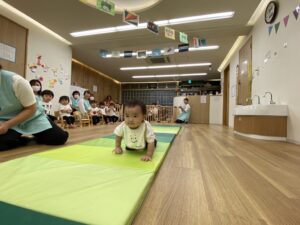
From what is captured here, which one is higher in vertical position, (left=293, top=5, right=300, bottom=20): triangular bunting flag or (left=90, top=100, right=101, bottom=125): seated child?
(left=293, top=5, right=300, bottom=20): triangular bunting flag

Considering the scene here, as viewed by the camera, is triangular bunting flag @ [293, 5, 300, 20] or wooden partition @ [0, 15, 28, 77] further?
wooden partition @ [0, 15, 28, 77]

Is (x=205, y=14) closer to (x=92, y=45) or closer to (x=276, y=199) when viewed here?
(x=92, y=45)

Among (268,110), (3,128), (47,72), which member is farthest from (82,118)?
(268,110)

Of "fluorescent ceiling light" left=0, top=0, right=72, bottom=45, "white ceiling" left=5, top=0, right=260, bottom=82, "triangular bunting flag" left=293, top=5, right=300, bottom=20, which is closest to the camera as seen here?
"triangular bunting flag" left=293, top=5, right=300, bottom=20

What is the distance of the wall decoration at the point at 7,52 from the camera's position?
11.5 ft

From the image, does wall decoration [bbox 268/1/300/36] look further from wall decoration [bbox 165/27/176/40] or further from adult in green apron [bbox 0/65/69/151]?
adult in green apron [bbox 0/65/69/151]

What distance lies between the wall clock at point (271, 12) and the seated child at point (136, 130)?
310 cm

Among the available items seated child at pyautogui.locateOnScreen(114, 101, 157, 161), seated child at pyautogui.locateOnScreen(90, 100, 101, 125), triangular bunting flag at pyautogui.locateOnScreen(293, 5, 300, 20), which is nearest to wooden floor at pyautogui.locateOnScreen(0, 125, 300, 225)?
seated child at pyautogui.locateOnScreen(114, 101, 157, 161)

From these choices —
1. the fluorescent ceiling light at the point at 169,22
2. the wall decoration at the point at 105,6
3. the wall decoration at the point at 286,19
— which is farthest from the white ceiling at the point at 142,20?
the wall decoration at the point at 105,6

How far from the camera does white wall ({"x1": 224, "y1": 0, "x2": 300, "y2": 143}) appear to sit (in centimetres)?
246

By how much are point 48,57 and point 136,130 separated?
439cm

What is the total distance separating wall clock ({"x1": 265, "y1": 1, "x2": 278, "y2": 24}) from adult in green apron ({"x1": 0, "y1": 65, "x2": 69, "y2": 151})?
3.71 metres

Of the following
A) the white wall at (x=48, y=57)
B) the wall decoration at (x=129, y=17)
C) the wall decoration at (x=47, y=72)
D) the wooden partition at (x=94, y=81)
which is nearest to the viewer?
the wall decoration at (x=129, y=17)

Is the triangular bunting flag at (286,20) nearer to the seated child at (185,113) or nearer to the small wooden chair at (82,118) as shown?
the small wooden chair at (82,118)
